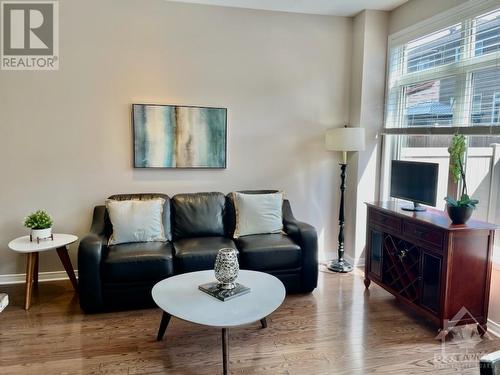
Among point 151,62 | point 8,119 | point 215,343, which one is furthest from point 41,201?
point 215,343

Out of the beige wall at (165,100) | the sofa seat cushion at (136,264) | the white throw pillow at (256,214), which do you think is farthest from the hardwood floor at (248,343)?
the beige wall at (165,100)

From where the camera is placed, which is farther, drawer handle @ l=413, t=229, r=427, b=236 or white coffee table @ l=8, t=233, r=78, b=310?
white coffee table @ l=8, t=233, r=78, b=310

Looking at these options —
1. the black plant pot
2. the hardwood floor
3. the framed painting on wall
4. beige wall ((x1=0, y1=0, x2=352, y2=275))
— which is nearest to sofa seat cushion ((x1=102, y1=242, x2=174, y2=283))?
the hardwood floor

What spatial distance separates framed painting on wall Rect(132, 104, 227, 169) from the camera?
386 cm

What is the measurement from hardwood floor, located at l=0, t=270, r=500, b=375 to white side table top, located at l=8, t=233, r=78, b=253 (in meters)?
0.49

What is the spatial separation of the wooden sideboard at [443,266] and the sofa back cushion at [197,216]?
1672 mm

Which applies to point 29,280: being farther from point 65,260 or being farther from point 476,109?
point 476,109

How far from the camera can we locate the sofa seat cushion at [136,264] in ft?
10.1

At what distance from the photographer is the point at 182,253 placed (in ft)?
10.7

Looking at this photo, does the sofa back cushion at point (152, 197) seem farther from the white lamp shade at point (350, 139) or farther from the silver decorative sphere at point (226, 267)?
the white lamp shade at point (350, 139)

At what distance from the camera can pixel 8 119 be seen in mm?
3598

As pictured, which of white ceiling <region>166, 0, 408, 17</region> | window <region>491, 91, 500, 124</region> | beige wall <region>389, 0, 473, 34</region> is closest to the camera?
window <region>491, 91, 500, 124</region>

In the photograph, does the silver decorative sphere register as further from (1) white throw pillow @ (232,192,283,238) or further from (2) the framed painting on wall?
(2) the framed painting on wall

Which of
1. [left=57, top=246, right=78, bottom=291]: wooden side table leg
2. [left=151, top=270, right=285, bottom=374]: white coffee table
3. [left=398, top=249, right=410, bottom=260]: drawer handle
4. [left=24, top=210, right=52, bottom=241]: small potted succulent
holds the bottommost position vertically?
[left=57, top=246, right=78, bottom=291]: wooden side table leg
